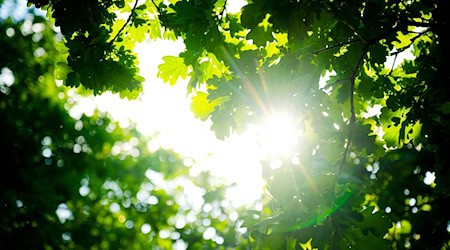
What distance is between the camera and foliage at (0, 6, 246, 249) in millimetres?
14320

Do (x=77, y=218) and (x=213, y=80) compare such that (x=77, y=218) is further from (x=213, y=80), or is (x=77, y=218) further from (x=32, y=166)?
(x=213, y=80)

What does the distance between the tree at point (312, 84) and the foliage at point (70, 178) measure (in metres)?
11.7

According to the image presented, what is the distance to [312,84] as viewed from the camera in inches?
89.7

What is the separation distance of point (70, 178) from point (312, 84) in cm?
1615

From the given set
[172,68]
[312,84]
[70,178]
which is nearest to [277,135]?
[312,84]

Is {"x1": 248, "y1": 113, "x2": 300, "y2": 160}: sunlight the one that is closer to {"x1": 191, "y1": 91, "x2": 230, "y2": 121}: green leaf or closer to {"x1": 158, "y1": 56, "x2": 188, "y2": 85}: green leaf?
{"x1": 191, "y1": 91, "x2": 230, "y2": 121}: green leaf


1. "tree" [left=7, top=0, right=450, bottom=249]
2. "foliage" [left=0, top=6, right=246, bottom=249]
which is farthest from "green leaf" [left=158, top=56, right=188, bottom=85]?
"foliage" [left=0, top=6, right=246, bottom=249]

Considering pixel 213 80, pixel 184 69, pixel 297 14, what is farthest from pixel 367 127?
pixel 184 69

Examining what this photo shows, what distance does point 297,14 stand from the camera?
1.89 meters

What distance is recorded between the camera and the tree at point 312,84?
77.7 inches

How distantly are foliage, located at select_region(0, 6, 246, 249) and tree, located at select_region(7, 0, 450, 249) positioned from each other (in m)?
11.7

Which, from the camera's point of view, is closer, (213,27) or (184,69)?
(213,27)

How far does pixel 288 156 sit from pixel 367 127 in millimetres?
516

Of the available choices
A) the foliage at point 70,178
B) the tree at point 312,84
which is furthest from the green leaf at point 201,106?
the foliage at point 70,178
